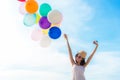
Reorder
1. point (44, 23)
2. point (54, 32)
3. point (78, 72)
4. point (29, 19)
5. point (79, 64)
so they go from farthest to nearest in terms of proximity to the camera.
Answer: point (29, 19)
point (44, 23)
point (54, 32)
point (79, 64)
point (78, 72)

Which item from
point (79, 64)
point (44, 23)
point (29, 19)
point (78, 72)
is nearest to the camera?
point (78, 72)

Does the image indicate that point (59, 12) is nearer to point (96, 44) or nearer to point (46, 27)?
point (46, 27)

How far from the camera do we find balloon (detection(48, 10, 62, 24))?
7.58m

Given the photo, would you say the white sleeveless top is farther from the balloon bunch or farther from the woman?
the balloon bunch

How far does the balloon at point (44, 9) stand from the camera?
25.4ft

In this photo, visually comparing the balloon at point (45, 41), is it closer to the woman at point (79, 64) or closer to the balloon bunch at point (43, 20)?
the balloon bunch at point (43, 20)

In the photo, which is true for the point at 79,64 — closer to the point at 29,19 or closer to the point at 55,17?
the point at 55,17

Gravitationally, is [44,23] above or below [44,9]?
below

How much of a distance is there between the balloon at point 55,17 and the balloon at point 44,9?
0.65ft

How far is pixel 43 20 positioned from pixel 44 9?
1.35 ft

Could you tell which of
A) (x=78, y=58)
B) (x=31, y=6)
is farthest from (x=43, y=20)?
(x=78, y=58)

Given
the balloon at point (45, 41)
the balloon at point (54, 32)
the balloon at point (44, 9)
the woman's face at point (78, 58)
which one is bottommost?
the woman's face at point (78, 58)

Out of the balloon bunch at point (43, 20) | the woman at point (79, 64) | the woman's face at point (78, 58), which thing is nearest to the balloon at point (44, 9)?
the balloon bunch at point (43, 20)

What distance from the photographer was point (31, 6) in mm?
7805
